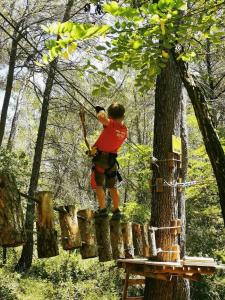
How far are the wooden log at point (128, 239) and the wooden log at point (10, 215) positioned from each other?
2.37 metres

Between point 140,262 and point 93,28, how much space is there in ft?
13.5

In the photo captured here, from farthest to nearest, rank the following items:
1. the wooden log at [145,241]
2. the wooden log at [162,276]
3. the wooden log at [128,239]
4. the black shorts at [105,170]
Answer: the wooden log at [162,276] → the wooden log at [145,241] → the wooden log at [128,239] → the black shorts at [105,170]

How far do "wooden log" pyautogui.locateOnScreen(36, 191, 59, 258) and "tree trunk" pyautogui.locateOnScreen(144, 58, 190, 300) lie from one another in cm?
333

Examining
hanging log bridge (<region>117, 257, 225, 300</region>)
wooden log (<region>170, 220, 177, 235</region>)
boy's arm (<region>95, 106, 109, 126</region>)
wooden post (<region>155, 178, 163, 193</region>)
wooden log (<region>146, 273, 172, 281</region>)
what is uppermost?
boy's arm (<region>95, 106, 109, 126</region>)

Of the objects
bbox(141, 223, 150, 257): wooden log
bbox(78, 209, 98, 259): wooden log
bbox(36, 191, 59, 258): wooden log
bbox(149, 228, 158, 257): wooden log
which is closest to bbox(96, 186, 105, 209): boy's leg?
bbox(78, 209, 98, 259): wooden log

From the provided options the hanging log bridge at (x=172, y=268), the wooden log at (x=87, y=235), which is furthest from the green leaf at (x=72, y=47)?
the hanging log bridge at (x=172, y=268)

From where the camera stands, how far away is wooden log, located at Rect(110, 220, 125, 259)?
16.3 feet

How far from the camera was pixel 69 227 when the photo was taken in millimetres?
3854

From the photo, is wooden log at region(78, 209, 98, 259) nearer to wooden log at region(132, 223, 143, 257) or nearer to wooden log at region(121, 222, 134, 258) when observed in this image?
wooden log at region(121, 222, 134, 258)

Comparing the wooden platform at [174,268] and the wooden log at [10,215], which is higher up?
the wooden log at [10,215]

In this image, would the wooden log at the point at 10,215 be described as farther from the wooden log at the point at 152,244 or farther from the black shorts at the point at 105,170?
the wooden log at the point at 152,244

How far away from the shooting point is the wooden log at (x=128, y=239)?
210 inches

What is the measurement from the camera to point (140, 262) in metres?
5.87

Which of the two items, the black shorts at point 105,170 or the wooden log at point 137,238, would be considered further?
the wooden log at point 137,238
